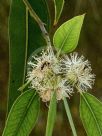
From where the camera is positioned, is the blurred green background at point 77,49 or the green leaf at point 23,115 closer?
the green leaf at point 23,115

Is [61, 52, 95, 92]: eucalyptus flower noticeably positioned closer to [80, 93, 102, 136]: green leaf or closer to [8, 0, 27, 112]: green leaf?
[80, 93, 102, 136]: green leaf

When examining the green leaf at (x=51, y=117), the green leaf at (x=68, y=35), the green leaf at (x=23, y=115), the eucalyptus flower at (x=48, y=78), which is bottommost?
the green leaf at (x=51, y=117)

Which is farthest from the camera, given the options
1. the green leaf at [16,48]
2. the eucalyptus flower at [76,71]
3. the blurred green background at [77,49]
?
the blurred green background at [77,49]

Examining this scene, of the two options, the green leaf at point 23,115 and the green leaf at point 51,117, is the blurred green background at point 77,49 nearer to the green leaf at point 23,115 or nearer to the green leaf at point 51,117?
the green leaf at point 23,115

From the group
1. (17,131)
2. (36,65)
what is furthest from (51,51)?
(17,131)

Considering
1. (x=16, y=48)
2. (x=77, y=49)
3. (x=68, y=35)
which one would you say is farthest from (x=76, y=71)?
(x=77, y=49)

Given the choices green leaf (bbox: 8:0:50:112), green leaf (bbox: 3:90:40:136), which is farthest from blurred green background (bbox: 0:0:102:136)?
green leaf (bbox: 3:90:40:136)

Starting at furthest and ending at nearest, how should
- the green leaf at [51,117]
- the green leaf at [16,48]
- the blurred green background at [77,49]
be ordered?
the blurred green background at [77,49] < the green leaf at [16,48] < the green leaf at [51,117]

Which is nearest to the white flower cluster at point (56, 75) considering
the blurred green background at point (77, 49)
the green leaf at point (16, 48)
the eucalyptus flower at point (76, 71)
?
the eucalyptus flower at point (76, 71)
